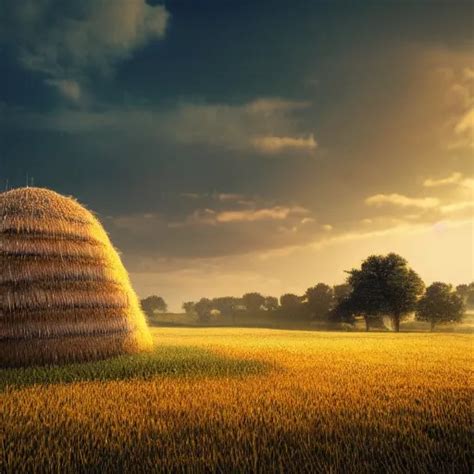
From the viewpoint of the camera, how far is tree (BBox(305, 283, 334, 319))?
100031 millimetres

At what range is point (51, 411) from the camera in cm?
737

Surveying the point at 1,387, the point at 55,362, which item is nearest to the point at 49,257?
the point at 55,362

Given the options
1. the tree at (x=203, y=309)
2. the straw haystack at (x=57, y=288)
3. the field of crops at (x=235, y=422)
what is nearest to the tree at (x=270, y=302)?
the tree at (x=203, y=309)

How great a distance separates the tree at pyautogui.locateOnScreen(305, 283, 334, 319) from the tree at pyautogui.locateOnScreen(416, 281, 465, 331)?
26454mm

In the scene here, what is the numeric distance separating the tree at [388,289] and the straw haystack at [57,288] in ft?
185

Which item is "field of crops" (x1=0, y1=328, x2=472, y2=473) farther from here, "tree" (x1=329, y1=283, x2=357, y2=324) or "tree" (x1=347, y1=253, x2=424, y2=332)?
"tree" (x1=329, y1=283, x2=357, y2=324)

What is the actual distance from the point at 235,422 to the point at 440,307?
76.7 meters

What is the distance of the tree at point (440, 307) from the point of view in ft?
242

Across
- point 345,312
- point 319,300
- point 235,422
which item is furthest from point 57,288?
point 319,300

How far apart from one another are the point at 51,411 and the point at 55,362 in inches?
279

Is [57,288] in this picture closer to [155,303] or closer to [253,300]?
[253,300]

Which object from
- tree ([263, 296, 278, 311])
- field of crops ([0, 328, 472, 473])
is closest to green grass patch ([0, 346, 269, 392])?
field of crops ([0, 328, 472, 473])

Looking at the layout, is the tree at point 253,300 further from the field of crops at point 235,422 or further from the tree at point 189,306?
the field of crops at point 235,422

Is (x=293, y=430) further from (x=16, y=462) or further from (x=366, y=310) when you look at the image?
(x=366, y=310)
